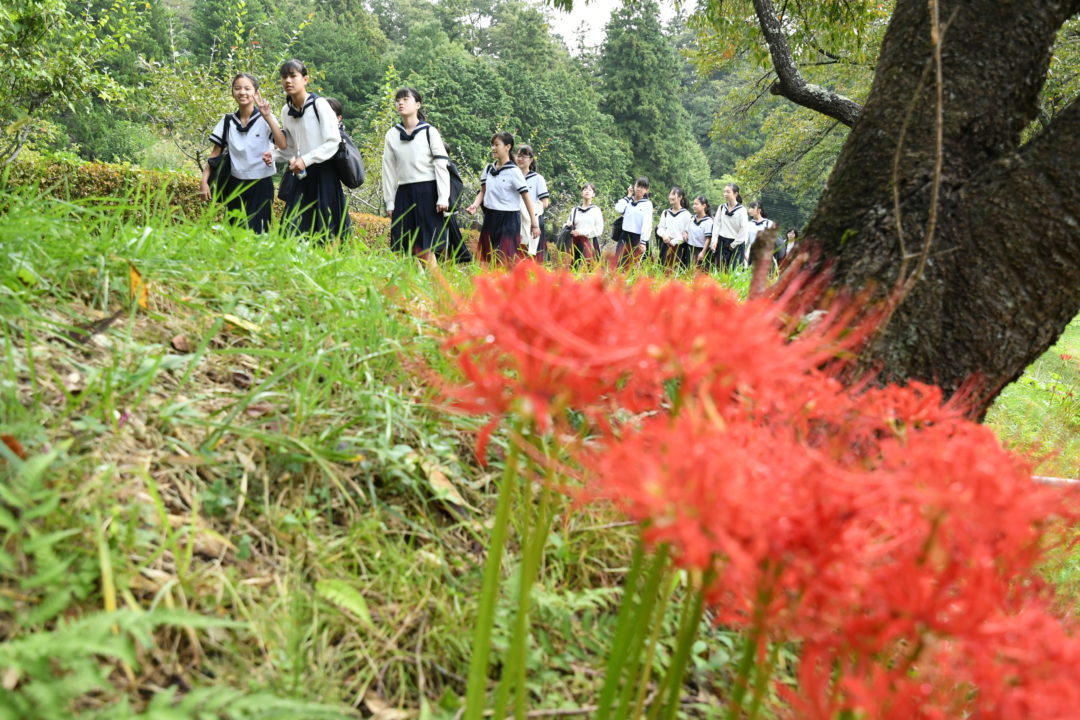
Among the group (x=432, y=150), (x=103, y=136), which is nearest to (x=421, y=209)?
(x=432, y=150)

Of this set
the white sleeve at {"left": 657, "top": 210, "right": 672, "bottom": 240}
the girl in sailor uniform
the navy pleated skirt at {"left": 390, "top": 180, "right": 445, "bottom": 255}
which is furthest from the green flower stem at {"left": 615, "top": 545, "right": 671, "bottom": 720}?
the girl in sailor uniform

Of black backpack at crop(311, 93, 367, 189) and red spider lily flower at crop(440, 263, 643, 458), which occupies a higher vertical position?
black backpack at crop(311, 93, 367, 189)

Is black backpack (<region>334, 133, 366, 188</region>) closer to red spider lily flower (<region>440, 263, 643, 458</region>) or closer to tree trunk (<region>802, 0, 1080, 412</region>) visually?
tree trunk (<region>802, 0, 1080, 412</region>)

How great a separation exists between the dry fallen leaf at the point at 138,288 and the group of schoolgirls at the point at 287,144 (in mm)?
3055

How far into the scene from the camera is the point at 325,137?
509cm

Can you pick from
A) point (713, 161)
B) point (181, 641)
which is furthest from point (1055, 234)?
point (713, 161)

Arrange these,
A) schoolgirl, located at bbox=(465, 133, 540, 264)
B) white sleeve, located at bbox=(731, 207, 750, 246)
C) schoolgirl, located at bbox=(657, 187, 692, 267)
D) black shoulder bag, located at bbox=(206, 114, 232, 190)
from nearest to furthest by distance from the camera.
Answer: black shoulder bag, located at bbox=(206, 114, 232, 190), schoolgirl, located at bbox=(465, 133, 540, 264), white sleeve, located at bbox=(731, 207, 750, 246), schoolgirl, located at bbox=(657, 187, 692, 267)

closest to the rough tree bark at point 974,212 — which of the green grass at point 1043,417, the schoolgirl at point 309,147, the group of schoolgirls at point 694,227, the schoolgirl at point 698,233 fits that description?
the green grass at point 1043,417

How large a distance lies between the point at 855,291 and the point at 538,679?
4.79ft

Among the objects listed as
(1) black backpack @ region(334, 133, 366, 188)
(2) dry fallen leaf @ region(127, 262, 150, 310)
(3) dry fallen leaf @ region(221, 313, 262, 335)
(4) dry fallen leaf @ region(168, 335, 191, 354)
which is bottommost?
(4) dry fallen leaf @ region(168, 335, 191, 354)

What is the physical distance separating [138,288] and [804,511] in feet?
6.55

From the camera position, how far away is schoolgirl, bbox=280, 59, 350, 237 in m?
5.00

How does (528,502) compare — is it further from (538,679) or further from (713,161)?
(713,161)

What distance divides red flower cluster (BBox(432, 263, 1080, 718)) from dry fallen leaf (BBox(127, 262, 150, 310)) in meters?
1.59
